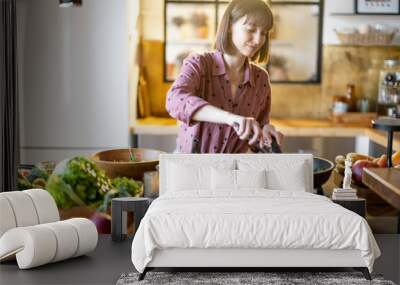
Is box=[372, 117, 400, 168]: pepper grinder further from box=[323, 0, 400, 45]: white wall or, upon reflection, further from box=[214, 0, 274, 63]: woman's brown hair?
box=[323, 0, 400, 45]: white wall

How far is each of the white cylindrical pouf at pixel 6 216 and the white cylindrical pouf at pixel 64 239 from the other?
179mm

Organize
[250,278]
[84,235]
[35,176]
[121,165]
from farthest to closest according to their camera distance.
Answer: [35,176] → [121,165] → [84,235] → [250,278]

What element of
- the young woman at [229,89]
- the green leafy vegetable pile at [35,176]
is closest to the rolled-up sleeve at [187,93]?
the young woman at [229,89]

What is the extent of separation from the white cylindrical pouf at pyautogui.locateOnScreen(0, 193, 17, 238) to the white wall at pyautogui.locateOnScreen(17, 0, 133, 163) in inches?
105

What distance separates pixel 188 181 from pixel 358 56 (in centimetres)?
356

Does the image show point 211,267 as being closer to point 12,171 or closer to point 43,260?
point 43,260

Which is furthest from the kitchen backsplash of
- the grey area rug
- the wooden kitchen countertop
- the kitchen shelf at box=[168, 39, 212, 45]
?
the grey area rug

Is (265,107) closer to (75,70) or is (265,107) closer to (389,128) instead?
(389,128)

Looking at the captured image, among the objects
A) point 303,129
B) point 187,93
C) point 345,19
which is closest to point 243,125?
point 187,93

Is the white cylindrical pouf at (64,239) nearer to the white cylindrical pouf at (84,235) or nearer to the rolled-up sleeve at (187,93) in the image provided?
the white cylindrical pouf at (84,235)

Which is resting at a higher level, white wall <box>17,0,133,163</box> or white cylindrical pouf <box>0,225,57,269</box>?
white wall <box>17,0,133,163</box>

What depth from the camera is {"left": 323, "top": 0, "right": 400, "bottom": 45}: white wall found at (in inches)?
267

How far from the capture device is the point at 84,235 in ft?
12.7

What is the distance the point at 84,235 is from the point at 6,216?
16.2 inches
